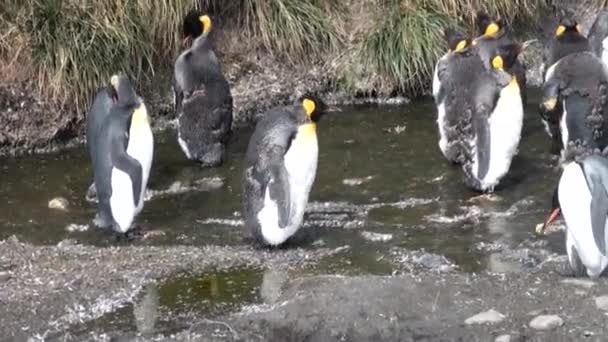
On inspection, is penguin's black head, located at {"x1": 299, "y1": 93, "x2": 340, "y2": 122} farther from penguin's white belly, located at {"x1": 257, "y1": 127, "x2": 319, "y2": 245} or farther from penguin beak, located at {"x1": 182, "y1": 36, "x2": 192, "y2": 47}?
penguin beak, located at {"x1": 182, "y1": 36, "x2": 192, "y2": 47}

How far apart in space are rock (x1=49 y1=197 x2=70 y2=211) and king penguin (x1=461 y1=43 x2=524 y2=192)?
2754 mm

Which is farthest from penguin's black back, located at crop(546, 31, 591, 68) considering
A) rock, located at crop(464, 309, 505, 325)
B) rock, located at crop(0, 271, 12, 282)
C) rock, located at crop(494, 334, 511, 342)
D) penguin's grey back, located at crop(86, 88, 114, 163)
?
rock, located at crop(0, 271, 12, 282)

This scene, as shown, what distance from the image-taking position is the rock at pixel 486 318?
6137 mm

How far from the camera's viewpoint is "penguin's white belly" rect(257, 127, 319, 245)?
307 inches

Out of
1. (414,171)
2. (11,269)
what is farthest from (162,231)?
(414,171)

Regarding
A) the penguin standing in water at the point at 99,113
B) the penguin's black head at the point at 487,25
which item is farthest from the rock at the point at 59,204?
the penguin's black head at the point at 487,25

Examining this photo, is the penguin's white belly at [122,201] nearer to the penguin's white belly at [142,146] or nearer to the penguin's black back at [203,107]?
the penguin's white belly at [142,146]

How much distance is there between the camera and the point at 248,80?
1155cm

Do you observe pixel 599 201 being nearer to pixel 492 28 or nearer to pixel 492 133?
pixel 492 133

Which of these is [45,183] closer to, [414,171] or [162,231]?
[162,231]

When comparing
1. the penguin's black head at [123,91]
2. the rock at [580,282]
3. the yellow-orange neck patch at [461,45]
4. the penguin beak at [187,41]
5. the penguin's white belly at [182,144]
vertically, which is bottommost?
the penguin's white belly at [182,144]

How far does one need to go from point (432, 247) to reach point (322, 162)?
2199mm

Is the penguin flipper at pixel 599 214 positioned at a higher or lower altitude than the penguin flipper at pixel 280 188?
higher

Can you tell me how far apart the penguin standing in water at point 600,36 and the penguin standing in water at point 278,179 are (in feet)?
13.3
